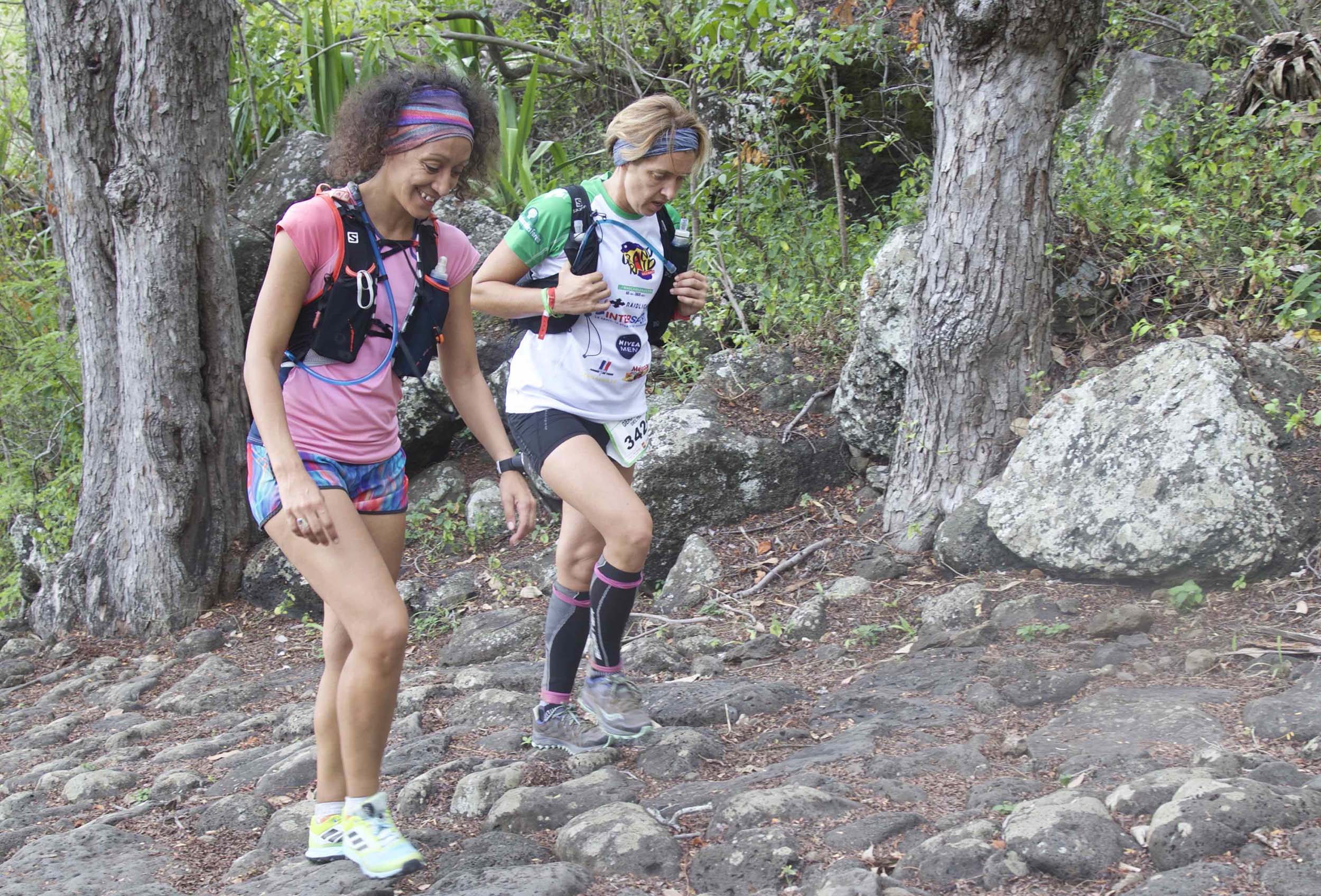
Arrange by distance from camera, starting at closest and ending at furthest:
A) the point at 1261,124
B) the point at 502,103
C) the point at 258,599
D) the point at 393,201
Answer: the point at 393,201
the point at 1261,124
the point at 258,599
the point at 502,103

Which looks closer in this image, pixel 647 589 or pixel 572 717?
pixel 572 717

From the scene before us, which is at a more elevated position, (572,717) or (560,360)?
(560,360)

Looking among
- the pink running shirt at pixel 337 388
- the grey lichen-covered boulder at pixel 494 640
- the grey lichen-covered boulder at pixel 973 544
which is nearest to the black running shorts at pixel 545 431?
the pink running shirt at pixel 337 388

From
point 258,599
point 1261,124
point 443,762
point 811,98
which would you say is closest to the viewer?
point 443,762

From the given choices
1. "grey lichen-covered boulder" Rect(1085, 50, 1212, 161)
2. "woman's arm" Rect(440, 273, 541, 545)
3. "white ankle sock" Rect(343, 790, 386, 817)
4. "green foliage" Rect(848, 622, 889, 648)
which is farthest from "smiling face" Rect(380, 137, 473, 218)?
"grey lichen-covered boulder" Rect(1085, 50, 1212, 161)

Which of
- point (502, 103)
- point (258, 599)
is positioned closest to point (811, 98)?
point (502, 103)

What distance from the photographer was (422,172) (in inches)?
116

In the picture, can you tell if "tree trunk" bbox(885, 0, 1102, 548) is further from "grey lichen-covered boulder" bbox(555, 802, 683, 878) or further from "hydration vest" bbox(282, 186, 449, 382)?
"hydration vest" bbox(282, 186, 449, 382)

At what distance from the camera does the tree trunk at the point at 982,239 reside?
4.98m

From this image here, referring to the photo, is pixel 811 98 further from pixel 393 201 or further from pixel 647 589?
pixel 393 201

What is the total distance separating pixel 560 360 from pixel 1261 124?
4456 mm

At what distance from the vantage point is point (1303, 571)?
4152mm

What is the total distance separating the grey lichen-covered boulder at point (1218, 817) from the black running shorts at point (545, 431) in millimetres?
1923

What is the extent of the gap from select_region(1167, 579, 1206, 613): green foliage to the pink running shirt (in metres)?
2.85
